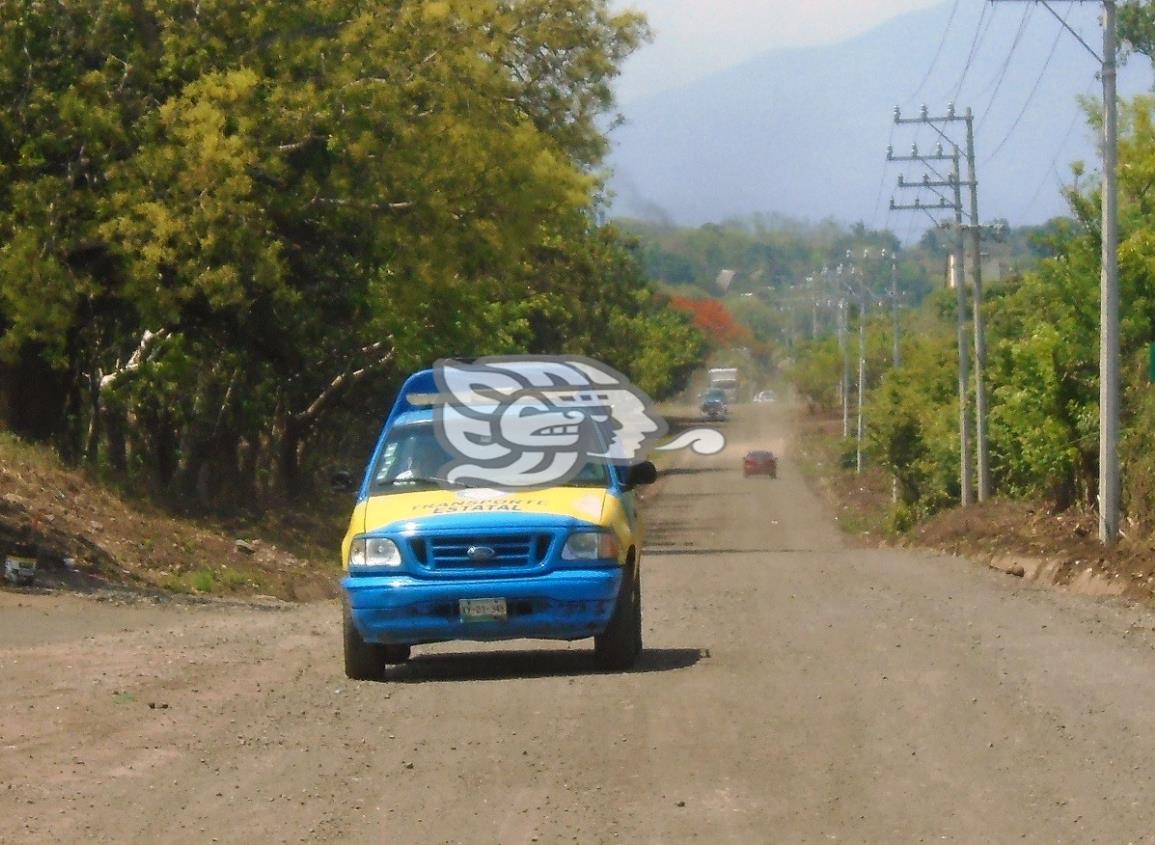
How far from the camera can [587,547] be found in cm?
1335

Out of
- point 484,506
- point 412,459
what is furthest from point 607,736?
point 412,459

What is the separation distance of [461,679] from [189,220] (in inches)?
634

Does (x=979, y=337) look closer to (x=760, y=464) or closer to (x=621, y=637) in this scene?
(x=621, y=637)

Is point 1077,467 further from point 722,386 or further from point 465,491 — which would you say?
point 722,386

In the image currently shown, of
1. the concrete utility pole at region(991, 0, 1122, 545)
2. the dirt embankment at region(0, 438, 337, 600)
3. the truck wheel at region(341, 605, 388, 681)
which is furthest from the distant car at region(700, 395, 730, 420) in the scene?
the truck wheel at region(341, 605, 388, 681)

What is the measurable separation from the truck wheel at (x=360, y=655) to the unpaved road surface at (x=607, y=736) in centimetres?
17

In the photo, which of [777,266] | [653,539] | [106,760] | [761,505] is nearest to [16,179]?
[106,760]

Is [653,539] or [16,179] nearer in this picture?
[16,179]

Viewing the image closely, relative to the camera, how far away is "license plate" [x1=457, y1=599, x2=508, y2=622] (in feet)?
43.5

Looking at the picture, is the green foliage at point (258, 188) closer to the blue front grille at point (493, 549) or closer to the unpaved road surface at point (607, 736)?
the unpaved road surface at point (607, 736)

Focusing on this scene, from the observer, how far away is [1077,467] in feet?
107

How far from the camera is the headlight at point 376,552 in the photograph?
526 inches

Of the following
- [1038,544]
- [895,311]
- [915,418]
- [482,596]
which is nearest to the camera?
[482,596]

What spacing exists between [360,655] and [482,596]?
41.2 inches
